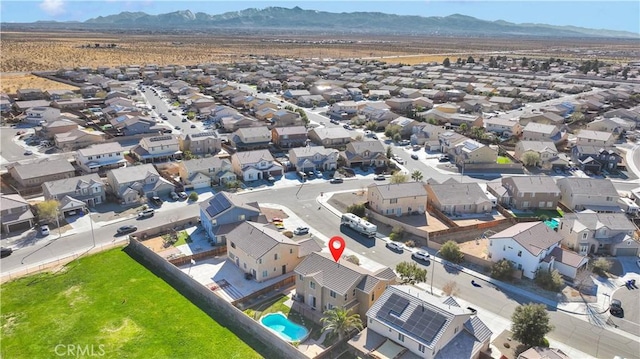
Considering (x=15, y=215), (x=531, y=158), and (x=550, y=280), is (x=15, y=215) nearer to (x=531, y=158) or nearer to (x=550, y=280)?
(x=550, y=280)

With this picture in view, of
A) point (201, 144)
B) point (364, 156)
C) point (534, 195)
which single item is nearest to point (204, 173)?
point (201, 144)

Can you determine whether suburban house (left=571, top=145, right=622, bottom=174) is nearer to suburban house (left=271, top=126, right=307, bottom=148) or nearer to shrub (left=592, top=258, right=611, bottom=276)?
shrub (left=592, top=258, right=611, bottom=276)

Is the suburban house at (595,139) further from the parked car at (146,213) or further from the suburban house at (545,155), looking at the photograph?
the parked car at (146,213)

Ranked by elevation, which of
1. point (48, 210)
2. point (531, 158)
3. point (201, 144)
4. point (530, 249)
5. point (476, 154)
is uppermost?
point (201, 144)

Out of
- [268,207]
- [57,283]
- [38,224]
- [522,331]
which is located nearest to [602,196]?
[522,331]

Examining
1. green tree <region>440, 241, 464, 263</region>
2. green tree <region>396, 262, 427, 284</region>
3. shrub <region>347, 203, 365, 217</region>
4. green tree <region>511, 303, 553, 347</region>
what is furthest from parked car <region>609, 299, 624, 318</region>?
shrub <region>347, 203, 365, 217</region>

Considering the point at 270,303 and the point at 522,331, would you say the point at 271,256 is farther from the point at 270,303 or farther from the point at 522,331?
the point at 522,331
